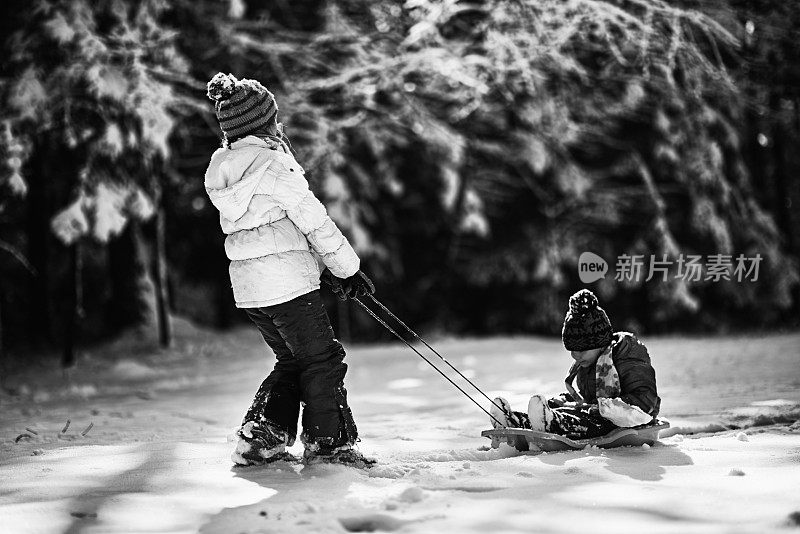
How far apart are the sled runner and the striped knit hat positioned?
6.18 feet

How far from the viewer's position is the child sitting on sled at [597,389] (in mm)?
3791

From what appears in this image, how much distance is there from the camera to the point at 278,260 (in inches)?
137

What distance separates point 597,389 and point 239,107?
7.34 ft

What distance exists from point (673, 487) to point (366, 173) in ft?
38.4

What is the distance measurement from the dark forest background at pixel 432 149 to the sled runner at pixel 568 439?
10.9ft

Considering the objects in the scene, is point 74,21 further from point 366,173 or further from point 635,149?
point 635,149

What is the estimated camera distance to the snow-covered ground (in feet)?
8.45

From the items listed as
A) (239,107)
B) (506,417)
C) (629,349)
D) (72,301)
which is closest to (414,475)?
(506,417)

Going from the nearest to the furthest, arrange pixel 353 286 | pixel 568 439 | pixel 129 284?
pixel 353 286 → pixel 568 439 → pixel 129 284

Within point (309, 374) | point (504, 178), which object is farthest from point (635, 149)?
point (309, 374)

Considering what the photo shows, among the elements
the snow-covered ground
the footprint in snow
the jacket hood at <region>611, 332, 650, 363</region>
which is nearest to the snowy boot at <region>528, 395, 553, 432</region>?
the snow-covered ground

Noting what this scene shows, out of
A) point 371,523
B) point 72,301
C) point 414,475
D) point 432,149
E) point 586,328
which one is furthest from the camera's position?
point 432,149

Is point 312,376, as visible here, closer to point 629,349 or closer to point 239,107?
point 239,107

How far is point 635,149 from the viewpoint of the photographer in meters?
14.7
